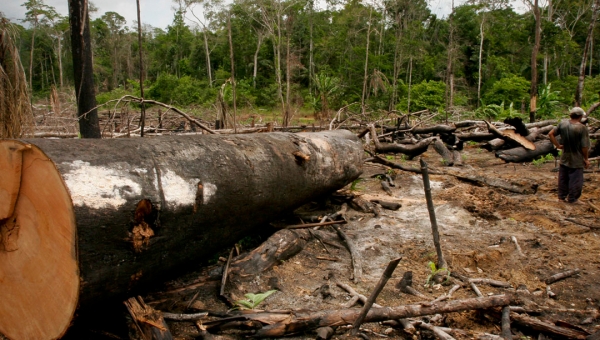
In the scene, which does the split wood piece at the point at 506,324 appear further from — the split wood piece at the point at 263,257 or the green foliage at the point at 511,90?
the green foliage at the point at 511,90

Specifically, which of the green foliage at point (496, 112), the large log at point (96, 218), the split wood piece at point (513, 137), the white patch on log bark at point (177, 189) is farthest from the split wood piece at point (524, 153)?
the white patch on log bark at point (177, 189)

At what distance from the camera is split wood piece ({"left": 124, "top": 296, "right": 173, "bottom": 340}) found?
226 cm

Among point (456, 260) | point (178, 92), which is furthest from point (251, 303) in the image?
point (178, 92)

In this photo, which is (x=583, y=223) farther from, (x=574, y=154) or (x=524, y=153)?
(x=524, y=153)

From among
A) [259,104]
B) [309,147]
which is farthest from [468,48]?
[309,147]

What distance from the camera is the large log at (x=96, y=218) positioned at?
2141mm

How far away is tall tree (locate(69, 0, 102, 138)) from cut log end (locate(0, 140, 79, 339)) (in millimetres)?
3942

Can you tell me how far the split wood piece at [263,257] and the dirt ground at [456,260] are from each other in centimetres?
7

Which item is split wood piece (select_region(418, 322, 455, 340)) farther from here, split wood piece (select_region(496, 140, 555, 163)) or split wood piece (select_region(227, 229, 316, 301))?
split wood piece (select_region(496, 140, 555, 163))

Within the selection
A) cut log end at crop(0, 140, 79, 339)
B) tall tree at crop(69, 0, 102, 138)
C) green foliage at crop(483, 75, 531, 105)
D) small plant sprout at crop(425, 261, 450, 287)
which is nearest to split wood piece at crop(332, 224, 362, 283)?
small plant sprout at crop(425, 261, 450, 287)

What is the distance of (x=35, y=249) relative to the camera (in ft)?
7.39

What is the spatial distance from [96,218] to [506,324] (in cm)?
250

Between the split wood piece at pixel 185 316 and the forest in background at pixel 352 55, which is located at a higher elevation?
the forest in background at pixel 352 55

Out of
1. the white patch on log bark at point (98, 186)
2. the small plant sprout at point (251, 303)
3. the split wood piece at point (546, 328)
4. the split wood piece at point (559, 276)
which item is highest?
the white patch on log bark at point (98, 186)
